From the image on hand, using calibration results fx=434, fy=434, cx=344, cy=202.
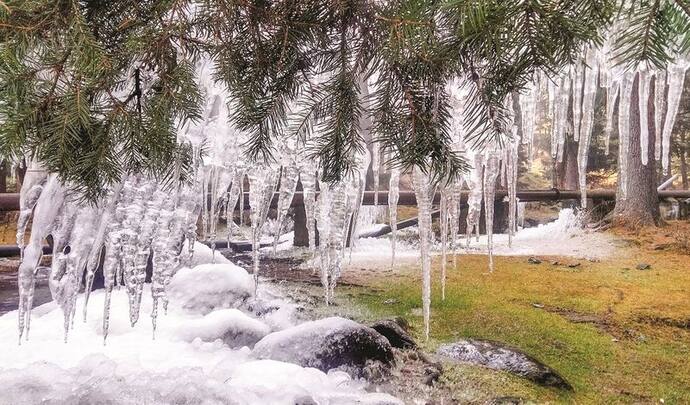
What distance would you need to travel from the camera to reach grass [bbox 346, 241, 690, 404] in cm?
254

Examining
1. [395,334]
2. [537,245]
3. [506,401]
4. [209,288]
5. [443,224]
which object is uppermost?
[443,224]

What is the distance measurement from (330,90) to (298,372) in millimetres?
1871

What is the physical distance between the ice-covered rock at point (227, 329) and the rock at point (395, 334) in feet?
2.99

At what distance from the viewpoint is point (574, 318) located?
355 centimetres

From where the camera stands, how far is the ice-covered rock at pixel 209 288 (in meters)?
4.05

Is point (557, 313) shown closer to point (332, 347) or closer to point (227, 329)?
point (332, 347)

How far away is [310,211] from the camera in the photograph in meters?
2.76

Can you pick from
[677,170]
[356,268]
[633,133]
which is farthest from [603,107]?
[356,268]

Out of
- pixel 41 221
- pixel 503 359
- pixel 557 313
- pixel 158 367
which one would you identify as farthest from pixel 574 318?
Result: pixel 41 221

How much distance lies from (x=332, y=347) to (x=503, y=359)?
1.10 metres

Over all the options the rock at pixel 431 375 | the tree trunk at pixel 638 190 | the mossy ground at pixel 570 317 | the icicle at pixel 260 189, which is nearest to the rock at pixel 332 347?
the rock at pixel 431 375

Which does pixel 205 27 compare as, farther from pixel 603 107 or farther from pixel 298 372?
pixel 603 107

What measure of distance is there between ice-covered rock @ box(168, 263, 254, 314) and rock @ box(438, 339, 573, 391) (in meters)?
2.10

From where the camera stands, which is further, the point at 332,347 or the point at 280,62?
the point at 332,347
